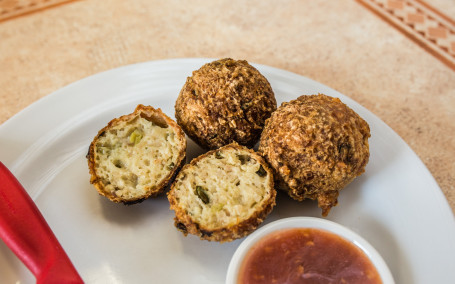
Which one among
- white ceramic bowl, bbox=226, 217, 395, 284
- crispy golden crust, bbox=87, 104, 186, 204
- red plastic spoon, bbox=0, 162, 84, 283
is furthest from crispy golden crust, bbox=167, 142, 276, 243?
red plastic spoon, bbox=0, 162, 84, 283

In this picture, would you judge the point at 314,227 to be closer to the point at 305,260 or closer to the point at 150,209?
the point at 305,260

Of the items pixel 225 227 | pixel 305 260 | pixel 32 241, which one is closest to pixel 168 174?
pixel 225 227

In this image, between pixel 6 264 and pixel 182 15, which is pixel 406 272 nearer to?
pixel 6 264

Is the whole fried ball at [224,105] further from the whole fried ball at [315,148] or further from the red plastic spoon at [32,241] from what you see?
the red plastic spoon at [32,241]

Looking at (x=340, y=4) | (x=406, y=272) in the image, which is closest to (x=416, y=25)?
(x=340, y=4)

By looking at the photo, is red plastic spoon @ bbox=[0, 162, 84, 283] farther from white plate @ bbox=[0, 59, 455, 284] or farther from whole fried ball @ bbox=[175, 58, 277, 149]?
whole fried ball @ bbox=[175, 58, 277, 149]

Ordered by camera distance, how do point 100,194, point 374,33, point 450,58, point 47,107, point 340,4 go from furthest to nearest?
point 340,4 < point 374,33 < point 450,58 < point 47,107 < point 100,194

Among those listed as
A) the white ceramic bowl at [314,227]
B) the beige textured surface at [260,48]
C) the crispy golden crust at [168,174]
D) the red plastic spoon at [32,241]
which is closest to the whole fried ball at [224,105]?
the crispy golden crust at [168,174]
